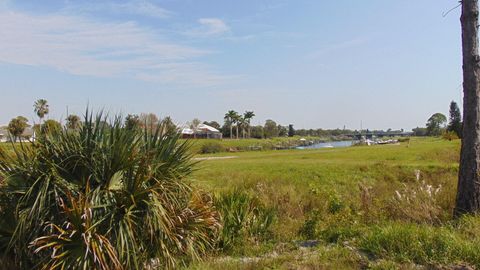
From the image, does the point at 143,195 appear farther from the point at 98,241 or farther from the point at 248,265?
the point at 248,265

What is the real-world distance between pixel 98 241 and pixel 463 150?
24.2ft

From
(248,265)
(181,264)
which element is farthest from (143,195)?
(248,265)

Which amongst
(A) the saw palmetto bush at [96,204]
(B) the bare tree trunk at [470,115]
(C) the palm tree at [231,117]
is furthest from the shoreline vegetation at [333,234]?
(C) the palm tree at [231,117]

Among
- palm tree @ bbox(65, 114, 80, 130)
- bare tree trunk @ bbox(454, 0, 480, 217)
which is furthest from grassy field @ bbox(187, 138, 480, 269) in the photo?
palm tree @ bbox(65, 114, 80, 130)

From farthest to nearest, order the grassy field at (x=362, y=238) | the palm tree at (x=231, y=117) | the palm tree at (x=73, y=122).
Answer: the palm tree at (x=231, y=117)
the palm tree at (x=73, y=122)
the grassy field at (x=362, y=238)

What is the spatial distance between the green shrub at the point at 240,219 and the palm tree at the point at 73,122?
3.03m

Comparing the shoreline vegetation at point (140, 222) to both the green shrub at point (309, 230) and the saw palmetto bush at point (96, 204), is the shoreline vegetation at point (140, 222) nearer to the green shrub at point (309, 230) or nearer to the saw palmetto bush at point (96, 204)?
the saw palmetto bush at point (96, 204)

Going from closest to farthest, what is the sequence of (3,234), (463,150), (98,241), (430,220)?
(98,241) → (3,234) → (430,220) → (463,150)

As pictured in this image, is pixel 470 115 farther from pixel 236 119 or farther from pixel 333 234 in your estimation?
pixel 236 119

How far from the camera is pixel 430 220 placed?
777 centimetres

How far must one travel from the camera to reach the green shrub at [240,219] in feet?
23.6

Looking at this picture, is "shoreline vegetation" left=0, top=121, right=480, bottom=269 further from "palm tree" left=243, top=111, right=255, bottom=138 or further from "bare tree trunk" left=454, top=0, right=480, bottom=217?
"palm tree" left=243, top=111, right=255, bottom=138


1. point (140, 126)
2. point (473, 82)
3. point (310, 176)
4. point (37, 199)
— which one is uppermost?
point (473, 82)

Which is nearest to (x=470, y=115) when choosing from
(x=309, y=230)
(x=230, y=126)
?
(x=309, y=230)
